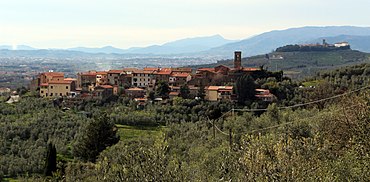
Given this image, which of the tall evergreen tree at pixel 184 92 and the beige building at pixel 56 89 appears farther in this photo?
the beige building at pixel 56 89

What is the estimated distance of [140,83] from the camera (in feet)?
203

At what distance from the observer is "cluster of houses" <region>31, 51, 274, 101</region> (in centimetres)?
5500

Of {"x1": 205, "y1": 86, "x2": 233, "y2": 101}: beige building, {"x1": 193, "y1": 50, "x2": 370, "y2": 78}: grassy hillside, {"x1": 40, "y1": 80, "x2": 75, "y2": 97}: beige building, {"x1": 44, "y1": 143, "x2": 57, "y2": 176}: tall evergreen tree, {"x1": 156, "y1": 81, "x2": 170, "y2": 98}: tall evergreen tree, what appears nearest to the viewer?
{"x1": 44, "y1": 143, "x2": 57, "y2": 176}: tall evergreen tree

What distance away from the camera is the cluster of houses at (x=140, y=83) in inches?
2165

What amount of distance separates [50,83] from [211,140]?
3530cm

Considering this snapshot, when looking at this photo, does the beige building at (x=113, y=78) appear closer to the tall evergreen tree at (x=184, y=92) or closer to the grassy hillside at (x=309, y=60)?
the tall evergreen tree at (x=184, y=92)

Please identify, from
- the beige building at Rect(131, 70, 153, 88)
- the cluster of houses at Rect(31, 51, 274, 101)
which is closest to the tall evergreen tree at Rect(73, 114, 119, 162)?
the cluster of houses at Rect(31, 51, 274, 101)

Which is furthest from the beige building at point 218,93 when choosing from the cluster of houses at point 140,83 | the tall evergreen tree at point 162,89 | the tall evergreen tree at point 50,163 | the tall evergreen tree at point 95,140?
the tall evergreen tree at point 50,163

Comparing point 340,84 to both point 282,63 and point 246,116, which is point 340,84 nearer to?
point 246,116

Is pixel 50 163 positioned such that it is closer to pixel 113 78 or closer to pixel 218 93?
pixel 218 93

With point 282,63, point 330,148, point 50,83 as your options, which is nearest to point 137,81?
point 50,83

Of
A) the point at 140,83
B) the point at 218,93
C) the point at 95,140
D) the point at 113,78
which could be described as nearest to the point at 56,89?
the point at 113,78

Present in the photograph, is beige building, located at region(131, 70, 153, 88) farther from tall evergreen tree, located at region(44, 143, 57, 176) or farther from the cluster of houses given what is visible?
tall evergreen tree, located at region(44, 143, 57, 176)

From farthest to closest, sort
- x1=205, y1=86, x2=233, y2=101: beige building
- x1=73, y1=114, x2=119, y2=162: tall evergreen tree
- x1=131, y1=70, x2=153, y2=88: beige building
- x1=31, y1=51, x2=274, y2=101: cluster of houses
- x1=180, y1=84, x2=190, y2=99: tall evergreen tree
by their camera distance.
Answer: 1. x1=131, y1=70, x2=153, y2=88: beige building
2. x1=31, y1=51, x2=274, y2=101: cluster of houses
3. x1=180, y1=84, x2=190, y2=99: tall evergreen tree
4. x1=205, y1=86, x2=233, y2=101: beige building
5. x1=73, y1=114, x2=119, y2=162: tall evergreen tree
